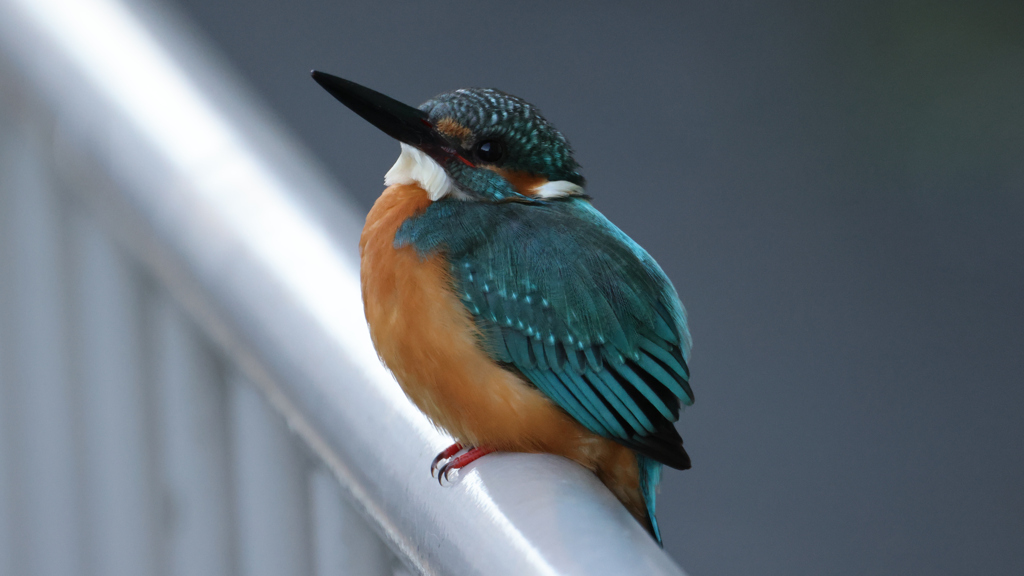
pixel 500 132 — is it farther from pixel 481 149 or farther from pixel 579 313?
pixel 579 313

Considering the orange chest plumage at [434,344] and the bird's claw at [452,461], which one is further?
the orange chest plumage at [434,344]

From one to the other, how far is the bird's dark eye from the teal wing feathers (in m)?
0.03

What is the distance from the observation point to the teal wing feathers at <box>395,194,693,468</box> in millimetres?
528

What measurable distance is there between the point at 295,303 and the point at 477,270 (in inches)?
5.7

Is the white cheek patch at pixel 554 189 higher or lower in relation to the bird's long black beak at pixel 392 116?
lower

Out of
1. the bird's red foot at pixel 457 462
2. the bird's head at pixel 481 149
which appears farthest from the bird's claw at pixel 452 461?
the bird's head at pixel 481 149

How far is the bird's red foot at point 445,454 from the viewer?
0.43m

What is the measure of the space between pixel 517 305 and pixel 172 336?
0.63ft

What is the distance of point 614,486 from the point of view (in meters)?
0.56

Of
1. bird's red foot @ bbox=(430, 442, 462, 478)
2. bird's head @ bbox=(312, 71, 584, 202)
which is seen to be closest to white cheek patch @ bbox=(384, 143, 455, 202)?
bird's head @ bbox=(312, 71, 584, 202)

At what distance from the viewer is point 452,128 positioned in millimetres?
566

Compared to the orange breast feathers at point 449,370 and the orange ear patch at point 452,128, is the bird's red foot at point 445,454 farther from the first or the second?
the orange ear patch at point 452,128

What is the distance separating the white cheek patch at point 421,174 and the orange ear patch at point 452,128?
2 cm

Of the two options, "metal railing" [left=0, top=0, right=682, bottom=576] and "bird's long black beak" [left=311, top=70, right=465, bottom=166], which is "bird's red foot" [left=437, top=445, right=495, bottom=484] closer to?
"metal railing" [left=0, top=0, right=682, bottom=576]
